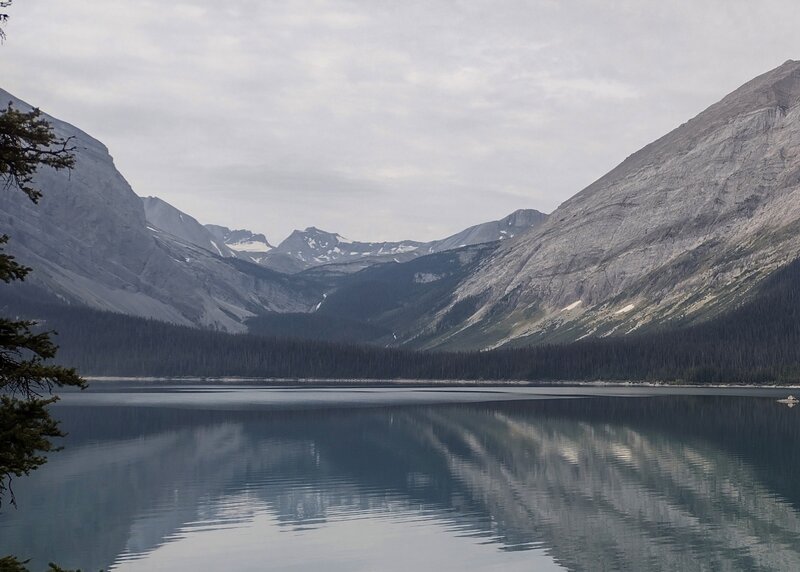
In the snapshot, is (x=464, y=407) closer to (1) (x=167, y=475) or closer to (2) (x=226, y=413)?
(2) (x=226, y=413)

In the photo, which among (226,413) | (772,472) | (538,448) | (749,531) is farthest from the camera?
(226,413)

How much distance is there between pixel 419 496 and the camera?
234 feet

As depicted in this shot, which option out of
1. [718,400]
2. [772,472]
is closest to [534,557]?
[772,472]

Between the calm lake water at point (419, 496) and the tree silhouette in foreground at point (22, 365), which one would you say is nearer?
the tree silhouette in foreground at point (22, 365)

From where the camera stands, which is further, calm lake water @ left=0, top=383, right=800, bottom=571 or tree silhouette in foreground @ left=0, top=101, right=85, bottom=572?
calm lake water @ left=0, top=383, right=800, bottom=571

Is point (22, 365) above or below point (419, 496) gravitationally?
above

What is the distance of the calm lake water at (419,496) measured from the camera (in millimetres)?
51312

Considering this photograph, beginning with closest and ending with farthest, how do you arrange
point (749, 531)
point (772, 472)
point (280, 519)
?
point (749, 531) → point (280, 519) → point (772, 472)

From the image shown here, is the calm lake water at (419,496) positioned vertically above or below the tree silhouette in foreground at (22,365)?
below

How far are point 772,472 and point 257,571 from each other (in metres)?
50.0

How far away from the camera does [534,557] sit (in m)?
50.3

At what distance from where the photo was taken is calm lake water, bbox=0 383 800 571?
51312 mm

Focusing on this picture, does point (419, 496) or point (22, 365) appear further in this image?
point (419, 496)

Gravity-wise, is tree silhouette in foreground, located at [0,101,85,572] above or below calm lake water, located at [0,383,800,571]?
above
